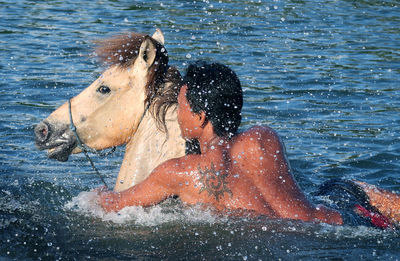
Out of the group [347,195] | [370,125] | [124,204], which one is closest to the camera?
[124,204]

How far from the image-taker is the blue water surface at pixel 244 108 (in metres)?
4.88

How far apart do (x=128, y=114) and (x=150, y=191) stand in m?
0.69

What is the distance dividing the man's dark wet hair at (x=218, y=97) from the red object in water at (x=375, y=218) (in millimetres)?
1180

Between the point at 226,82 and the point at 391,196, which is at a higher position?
the point at 226,82

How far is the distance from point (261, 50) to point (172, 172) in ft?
25.0

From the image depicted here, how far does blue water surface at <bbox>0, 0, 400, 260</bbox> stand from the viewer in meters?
4.88

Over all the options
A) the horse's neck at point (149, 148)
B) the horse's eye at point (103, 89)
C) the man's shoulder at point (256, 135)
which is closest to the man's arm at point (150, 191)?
the horse's neck at point (149, 148)

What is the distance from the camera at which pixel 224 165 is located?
462 cm

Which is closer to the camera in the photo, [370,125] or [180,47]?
[370,125]

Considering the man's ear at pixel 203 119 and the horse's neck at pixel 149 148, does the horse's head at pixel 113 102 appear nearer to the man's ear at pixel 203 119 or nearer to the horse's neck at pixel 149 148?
the horse's neck at pixel 149 148

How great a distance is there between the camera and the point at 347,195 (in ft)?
18.9

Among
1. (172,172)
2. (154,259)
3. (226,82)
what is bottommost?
(154,259)

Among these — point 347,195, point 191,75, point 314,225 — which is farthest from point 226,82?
point 347,195

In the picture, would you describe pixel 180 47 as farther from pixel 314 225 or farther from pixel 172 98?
Answer: pixel 314 225
